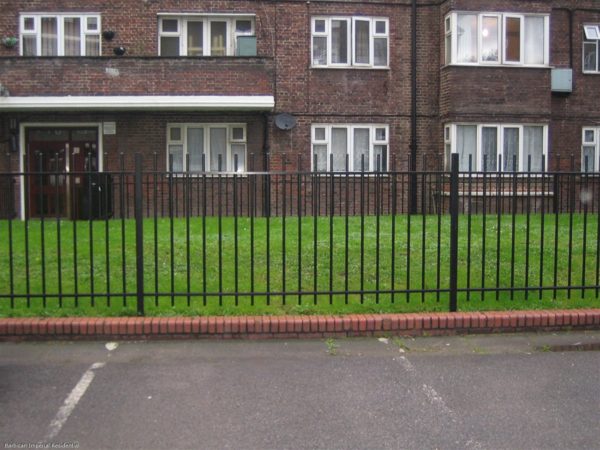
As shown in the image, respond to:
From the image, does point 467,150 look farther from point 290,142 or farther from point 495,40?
point 290,142

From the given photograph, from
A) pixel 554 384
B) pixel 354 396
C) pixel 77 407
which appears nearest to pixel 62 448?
pixel 77 407

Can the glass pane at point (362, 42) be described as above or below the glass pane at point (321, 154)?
above

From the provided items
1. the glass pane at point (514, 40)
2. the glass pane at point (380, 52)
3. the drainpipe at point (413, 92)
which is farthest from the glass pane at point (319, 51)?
the glass pane at point (514, 40)

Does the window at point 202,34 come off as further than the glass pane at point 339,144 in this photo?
No

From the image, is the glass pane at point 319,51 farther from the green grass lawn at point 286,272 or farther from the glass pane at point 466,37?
the green grass lawn at point 286,272

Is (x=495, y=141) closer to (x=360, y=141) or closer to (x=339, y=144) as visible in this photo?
(x=360, y=141)

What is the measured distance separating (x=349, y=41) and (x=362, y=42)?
1.40 ft

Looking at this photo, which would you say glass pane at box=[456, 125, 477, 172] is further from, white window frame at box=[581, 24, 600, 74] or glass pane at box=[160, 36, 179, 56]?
glass pane at box=[160, 36, 179, 56]

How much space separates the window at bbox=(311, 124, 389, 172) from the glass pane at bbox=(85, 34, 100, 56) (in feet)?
20.0

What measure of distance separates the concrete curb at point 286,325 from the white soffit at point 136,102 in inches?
454

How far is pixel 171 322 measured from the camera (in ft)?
22.0

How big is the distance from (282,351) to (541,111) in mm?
14757

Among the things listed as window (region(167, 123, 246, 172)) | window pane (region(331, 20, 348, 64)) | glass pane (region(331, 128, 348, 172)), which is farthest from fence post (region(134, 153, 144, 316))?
window pane (region(331, 20, 348, 64))

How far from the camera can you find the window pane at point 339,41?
19078mm
